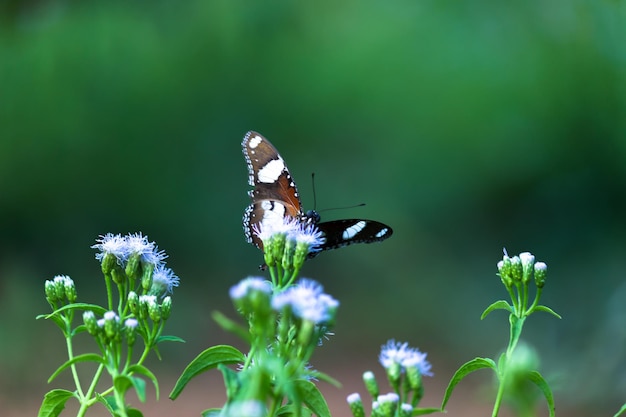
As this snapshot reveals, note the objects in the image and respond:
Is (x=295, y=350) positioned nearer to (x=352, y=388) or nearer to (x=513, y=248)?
(x=352, y=388)

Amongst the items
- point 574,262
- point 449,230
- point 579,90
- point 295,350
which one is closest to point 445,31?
point 579,90

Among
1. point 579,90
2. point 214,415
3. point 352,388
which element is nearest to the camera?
point 214,415

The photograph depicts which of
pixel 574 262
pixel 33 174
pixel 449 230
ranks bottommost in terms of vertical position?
pixel 574 262

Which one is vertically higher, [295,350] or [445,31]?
[445,31]

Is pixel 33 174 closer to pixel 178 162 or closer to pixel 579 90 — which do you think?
pixel 178 162

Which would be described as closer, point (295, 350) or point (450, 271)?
point (295, 350)

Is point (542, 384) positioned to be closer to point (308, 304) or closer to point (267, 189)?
point (308, 304)

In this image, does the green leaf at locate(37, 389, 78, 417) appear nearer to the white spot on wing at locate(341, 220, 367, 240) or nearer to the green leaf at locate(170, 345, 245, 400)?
the green leaf at locate(170, 345, 245, 400)

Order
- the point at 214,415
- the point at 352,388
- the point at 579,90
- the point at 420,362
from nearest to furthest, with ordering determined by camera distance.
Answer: the point at 420,362
the point at 214,415
the point at 352,388
the point at 579,90
